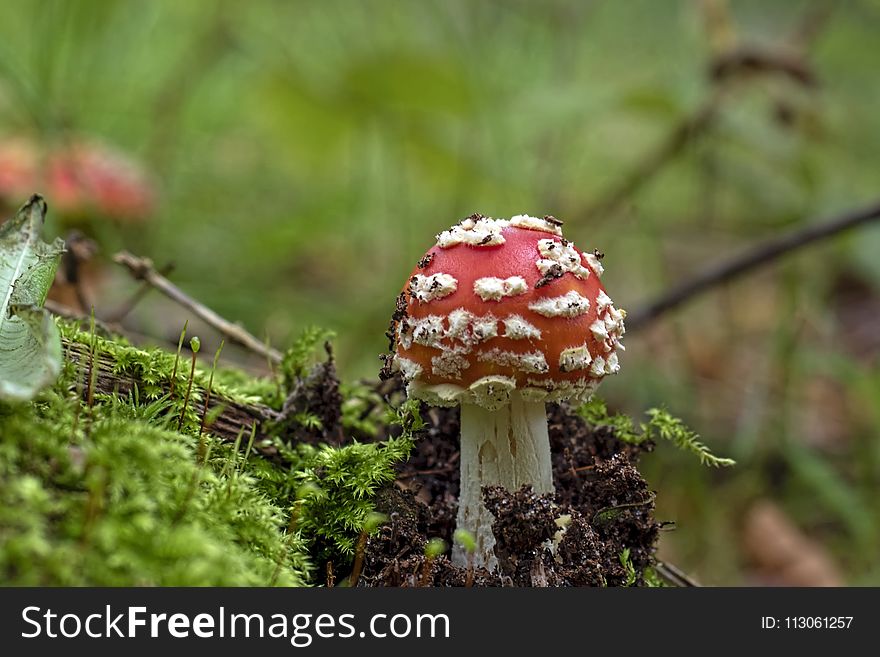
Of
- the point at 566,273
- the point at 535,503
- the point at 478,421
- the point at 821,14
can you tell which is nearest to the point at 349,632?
the point at 535,503

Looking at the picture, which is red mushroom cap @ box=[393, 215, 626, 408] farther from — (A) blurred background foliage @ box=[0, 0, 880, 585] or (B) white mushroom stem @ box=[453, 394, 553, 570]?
(A) blurred background foliage @ box=[0, 0, 880, 585]

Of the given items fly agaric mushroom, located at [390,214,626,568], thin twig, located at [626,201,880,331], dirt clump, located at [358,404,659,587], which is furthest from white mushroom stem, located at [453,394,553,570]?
thin twig, located at [626,201,880,331]

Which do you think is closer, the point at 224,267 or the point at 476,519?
the point at 476,519

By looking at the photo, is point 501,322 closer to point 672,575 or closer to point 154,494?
point 154,494

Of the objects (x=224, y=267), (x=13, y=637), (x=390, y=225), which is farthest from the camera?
(x=390, y=225)

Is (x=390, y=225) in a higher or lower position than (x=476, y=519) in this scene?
higher

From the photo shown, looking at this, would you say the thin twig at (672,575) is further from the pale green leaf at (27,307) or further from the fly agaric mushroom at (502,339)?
the pale green leaf at (27,307)

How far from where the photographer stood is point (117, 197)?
4.85m

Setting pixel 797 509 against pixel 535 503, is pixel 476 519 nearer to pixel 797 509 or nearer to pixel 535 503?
pixel 535 503

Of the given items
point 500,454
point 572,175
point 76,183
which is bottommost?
point 500,454

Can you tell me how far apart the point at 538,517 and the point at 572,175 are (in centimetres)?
547

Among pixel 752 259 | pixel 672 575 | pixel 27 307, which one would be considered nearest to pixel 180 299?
pixel 27 307

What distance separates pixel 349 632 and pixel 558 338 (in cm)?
74

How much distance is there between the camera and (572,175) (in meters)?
6.78
